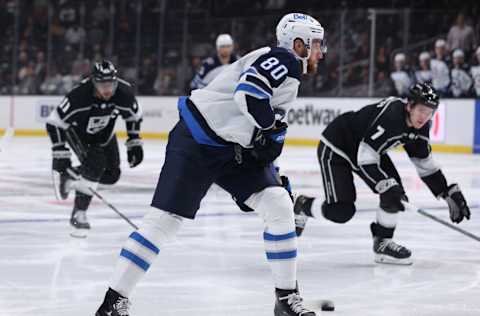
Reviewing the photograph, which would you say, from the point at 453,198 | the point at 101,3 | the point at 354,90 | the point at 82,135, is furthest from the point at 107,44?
the point at 453,198

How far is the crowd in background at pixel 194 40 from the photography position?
1525cm

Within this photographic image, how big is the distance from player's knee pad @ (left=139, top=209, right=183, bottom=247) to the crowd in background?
1136 cm

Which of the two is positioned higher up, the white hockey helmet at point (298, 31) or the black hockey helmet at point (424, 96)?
the white hockey helmet at point (298, 31)

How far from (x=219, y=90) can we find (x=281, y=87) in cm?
23

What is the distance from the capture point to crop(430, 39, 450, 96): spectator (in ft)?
47.3

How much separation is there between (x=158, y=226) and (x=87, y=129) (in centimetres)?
293

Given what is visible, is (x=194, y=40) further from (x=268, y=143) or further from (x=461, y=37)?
(x=268, y=143)

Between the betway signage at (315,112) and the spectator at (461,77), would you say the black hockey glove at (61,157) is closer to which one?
the spectator at (461,77)

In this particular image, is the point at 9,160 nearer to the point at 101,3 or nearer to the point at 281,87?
the point at 101,3

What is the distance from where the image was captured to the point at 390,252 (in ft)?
17.3

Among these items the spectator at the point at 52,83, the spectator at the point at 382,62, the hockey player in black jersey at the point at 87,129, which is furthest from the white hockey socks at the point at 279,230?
the spectator at the point at 52,83

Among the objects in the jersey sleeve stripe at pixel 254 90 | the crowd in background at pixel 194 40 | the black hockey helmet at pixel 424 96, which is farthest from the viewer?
the crowd in background at pixel 194 40

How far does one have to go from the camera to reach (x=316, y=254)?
559cm

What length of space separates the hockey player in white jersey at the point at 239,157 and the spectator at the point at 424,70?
11198 millimetres
